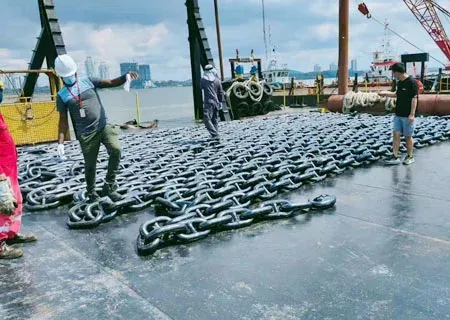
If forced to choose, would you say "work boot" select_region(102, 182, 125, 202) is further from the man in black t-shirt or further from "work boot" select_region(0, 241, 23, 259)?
the man in black t-shirt

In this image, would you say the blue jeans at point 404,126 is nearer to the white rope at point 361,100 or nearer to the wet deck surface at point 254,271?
the wet deck surface at point 254,271

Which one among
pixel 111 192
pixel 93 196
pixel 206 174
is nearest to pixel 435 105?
pixel 206 174

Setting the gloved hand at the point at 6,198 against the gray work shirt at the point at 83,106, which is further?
the gray work shirt at the point at 83,106

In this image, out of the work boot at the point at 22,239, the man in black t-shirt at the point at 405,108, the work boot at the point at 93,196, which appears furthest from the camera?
the man in black t-shirt at the point at 405,108

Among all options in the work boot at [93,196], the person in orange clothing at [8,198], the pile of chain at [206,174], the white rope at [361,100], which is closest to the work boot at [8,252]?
the person in orange clothing at [8,198]

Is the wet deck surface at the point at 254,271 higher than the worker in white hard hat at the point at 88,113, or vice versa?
the worker in white hard hat at the point at 88,113

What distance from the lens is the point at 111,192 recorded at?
4246 mm

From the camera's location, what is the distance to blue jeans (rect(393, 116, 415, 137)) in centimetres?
587

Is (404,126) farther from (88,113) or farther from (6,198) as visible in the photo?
(6,198)

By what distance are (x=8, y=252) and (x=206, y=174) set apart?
2.37m

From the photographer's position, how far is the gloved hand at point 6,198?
117 inches

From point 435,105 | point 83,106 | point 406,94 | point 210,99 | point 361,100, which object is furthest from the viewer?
point 361,100

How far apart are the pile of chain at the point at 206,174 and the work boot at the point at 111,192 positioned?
83 millimetres

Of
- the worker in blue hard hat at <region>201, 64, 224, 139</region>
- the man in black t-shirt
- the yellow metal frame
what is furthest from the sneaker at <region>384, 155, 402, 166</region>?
the yellow metal frame
